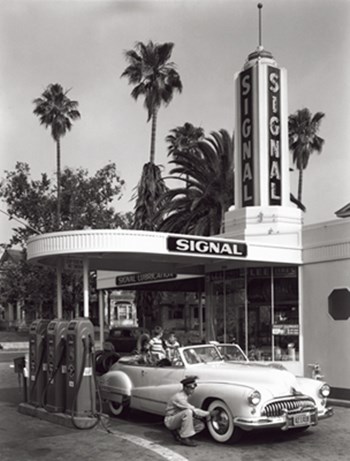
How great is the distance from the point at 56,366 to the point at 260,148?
9580mm

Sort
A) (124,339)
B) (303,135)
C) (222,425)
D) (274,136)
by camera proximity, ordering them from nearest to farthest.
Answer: (222,425)
(274,136)
(124,339)
(303,135)

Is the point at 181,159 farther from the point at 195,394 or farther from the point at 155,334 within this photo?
the point at 195,394

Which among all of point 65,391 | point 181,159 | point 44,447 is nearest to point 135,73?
point 181,159

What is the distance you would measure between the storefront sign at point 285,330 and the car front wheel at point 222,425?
6503 millimetres

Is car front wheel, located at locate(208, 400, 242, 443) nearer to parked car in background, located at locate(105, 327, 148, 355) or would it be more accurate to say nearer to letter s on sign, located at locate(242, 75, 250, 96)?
letter s on sign, located at locate(242, 75, 250, 96)

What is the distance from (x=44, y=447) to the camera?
9.24 meters

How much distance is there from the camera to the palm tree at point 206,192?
1113 inches

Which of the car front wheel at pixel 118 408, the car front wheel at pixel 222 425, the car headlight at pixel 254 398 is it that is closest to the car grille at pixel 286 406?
the car headlight at pixel 254 398

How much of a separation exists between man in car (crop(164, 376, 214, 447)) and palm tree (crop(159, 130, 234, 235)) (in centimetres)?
1850

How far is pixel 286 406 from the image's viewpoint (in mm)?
9234

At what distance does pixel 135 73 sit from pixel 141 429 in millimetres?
25017

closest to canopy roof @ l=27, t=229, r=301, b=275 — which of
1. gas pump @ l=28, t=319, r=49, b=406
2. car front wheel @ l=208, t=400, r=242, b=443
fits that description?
gas pump @ l=28, t=319, r=49, b=406

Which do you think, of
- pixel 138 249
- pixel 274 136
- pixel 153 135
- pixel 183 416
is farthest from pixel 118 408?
pixel 153 135

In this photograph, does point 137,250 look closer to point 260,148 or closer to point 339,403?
point 339,403
